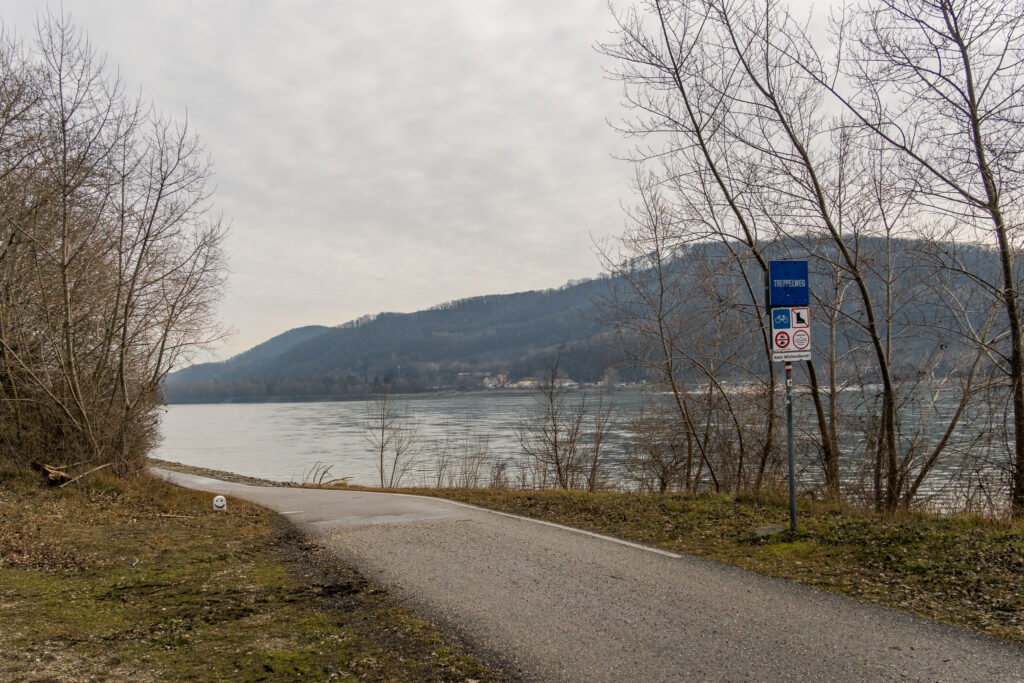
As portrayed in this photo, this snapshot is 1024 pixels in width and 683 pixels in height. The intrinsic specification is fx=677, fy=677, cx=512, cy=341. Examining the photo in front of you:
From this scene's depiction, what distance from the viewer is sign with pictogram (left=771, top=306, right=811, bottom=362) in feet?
26.1

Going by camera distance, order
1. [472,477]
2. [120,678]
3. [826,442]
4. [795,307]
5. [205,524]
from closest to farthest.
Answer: [120,678] < [795,307] < [205,524] < [826,442] < [472,477]

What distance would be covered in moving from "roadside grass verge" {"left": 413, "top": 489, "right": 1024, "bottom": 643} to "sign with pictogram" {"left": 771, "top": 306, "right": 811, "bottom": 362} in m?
2.10

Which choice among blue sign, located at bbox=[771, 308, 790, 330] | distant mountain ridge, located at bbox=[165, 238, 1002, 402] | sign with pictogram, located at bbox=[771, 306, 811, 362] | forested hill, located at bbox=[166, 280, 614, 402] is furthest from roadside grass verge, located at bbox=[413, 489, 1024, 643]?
forested hill, located at bbox=[166, 280, 614, 402]

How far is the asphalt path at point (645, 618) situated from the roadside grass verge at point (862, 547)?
384 mm

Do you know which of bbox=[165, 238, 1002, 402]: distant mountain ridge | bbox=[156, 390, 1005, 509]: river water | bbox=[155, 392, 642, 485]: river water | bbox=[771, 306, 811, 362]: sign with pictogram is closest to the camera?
bbox=[771, 306, 811, 362]: sign with pictogram

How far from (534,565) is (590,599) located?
144 centimetres

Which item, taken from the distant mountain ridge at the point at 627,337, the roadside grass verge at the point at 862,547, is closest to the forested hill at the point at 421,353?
the distant mountain ridge at the point at 627,337

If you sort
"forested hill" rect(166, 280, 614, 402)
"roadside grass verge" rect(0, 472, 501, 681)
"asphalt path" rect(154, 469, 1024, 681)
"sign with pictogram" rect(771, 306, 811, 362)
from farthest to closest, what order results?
"forested hill" rect(166, 280, 614, 402)
"sign with pictogram" rect(771, 306, 811, 362)
"roadside grass verge" rect(0, 472, 501, 681)
"asphalt path" rect(154, 469, 1024, 681)

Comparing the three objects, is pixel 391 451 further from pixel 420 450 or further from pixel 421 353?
pixel 421 353

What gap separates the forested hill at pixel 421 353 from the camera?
121m

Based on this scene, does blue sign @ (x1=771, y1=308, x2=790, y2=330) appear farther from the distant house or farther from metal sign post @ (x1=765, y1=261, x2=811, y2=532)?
the distant house

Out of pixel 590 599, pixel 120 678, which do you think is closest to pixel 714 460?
pixel 590 599

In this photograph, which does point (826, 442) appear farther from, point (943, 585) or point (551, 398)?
point (551, 398)

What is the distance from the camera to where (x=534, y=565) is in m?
7.40
